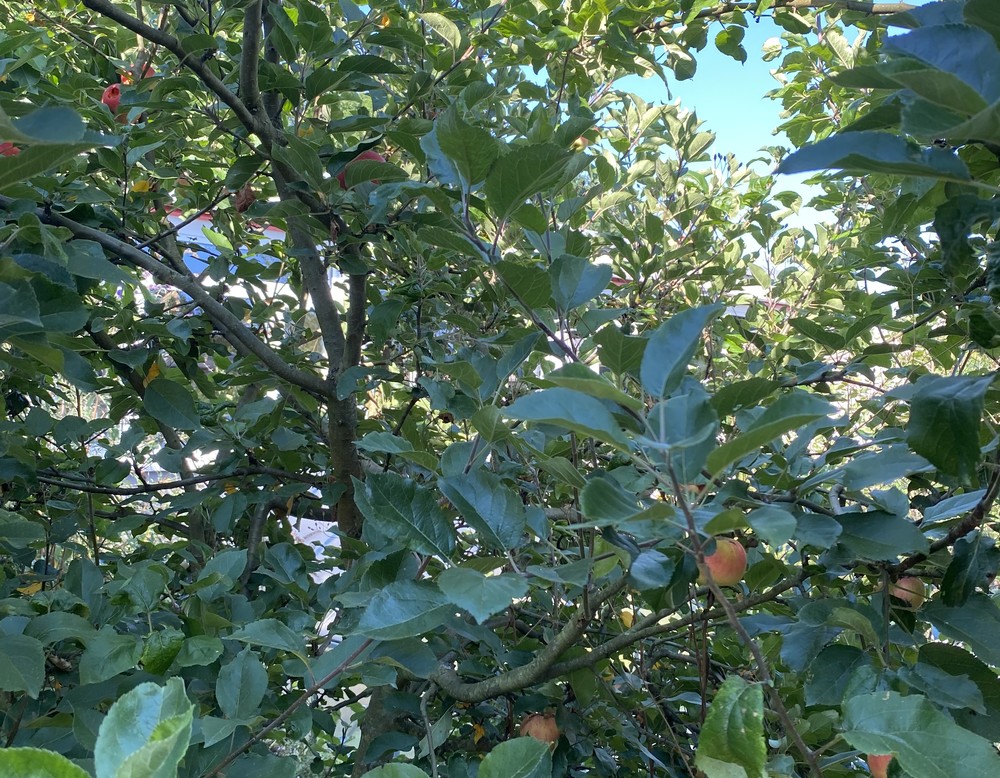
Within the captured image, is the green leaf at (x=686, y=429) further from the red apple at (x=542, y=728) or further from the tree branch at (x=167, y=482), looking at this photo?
the tree branch at (x=167, y=482)

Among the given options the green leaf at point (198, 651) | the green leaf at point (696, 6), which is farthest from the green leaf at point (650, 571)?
the green leaf at point (696, 6)

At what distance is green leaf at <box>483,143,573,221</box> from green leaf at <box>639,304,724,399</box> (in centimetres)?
19

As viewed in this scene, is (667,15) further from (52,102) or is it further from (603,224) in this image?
(52,102)

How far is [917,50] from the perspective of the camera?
446mm

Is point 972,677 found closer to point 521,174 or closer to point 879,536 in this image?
point 879,536

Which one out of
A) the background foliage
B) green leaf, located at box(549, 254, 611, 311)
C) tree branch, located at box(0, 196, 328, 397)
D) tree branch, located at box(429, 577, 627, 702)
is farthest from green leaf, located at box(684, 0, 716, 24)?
tree branch, located at box(429, 577, 627, 702)

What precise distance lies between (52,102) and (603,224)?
1477 mm

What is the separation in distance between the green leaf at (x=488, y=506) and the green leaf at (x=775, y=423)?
23cm

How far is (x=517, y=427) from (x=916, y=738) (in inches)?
30.1

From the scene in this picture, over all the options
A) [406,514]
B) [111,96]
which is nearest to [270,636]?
[406,514]

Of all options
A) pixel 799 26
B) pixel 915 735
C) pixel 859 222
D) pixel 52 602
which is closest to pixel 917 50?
pixel 915 735

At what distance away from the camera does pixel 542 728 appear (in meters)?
1.01

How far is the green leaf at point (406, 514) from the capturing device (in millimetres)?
620

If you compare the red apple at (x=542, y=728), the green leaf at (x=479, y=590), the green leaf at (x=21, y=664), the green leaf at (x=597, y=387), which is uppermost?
the green leaf at (x=597, y=387)
